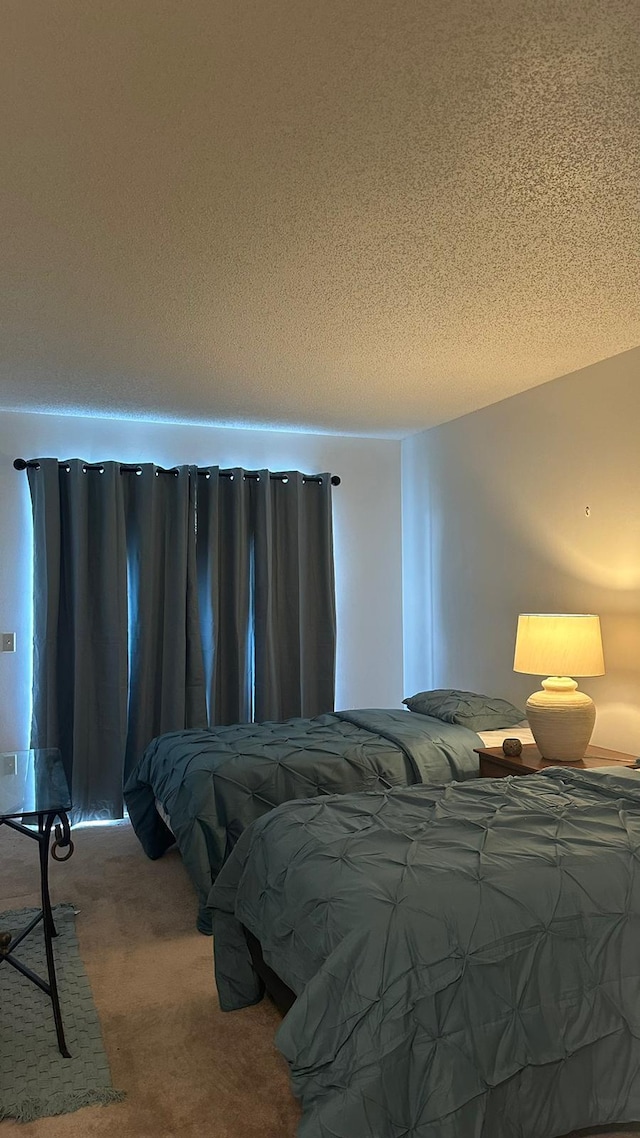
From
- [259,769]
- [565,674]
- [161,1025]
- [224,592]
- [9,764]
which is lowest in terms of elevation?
[161,1025]

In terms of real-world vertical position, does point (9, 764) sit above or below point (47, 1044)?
above

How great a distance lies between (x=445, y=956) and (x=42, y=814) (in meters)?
1.21

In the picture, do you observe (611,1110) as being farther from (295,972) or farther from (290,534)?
(290,534)

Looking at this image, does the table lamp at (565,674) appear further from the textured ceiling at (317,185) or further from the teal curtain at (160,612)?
the teal curtain at (160,612)

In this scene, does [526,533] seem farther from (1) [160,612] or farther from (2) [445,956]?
(2) [445,956]

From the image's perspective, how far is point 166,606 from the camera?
4820mm

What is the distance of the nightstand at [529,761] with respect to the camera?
3.29 meters

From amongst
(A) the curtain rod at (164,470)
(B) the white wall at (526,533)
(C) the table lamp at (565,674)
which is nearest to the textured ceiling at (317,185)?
(B) the white wall at (526,533)

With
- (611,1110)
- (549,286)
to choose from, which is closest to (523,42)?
(549,286)

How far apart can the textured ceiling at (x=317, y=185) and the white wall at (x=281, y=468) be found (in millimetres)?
1012

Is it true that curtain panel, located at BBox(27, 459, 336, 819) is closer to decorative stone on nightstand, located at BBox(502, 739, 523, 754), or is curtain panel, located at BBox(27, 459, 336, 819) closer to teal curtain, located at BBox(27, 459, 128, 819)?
teal curtain, located at BBox(27, 459, 128, 819)

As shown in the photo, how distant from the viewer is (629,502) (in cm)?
355

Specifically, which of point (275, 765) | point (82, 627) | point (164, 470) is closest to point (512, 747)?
point (275, 765)

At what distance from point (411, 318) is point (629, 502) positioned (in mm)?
1282
